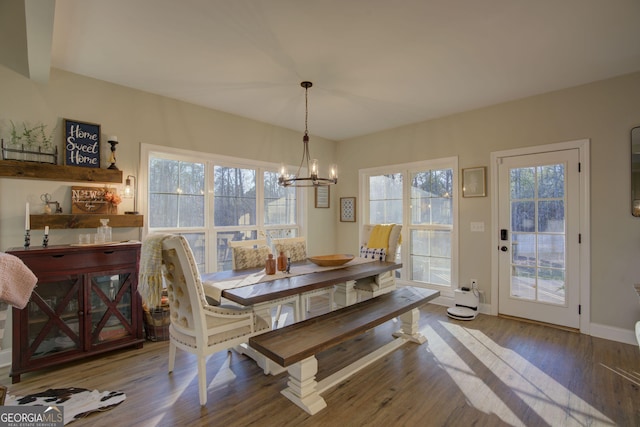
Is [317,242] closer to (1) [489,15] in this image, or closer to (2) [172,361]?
(2) [172,361]

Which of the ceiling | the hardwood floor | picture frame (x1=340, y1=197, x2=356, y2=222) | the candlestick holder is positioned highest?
the ceiling

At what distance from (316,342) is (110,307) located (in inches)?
78.7

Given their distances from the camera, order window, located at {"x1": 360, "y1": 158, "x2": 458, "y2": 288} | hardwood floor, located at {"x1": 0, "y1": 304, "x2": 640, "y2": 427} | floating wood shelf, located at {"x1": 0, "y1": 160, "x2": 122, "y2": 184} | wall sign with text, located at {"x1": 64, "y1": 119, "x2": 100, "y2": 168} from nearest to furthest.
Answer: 1. hardwood floor, located at {"x1": 0, "y1": 304, "x2": 640, "y2": 427}
2. floating wood shelf, located at {"x1": 0, "y1": 160, "x2": 122, "y2": 184}
3. wall sign with text, located at {"x1": 64, "y1": 119, "x2": 100, "y2": 168}
4. window, located at {"x1": 360, "y1": 158, "x2": 458, "y2": 288}

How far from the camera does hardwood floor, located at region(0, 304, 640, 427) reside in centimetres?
193

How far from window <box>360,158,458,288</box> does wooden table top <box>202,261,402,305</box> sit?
134 centimetres

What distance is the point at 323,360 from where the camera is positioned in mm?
2682

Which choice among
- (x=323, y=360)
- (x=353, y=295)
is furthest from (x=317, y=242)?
(x=323, y=360)

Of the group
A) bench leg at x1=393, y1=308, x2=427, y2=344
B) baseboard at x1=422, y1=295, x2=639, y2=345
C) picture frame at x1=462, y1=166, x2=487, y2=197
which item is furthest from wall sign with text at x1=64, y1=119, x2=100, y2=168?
baseboard at x1=422, y1=295, x2=639, y2=345

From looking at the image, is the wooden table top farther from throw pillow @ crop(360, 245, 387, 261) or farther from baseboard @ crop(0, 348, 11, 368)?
baseboard @ crop(0, 348, 11, 368)

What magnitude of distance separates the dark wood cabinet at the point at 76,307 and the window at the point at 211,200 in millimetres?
768

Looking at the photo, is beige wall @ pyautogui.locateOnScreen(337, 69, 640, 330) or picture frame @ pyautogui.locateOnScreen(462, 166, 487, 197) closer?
beige wall @ pyautogui.locateOnScreen(337, 69, 640, 330)

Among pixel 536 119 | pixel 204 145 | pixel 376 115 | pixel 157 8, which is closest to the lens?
pixel 157 8

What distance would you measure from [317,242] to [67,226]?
3.37m

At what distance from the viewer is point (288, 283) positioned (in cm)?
253
